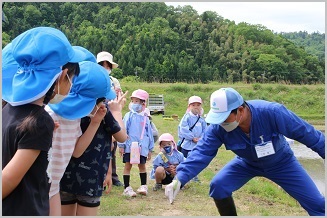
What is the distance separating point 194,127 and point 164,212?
2.13 metres

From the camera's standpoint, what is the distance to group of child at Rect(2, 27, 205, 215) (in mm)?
1955

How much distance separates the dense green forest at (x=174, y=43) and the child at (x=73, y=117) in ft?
136

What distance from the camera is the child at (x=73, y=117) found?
2.67 metres

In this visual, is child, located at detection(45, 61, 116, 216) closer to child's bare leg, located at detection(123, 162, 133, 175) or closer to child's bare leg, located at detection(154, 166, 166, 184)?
child's bare leg, located at detection(123, 162, 133, 175)

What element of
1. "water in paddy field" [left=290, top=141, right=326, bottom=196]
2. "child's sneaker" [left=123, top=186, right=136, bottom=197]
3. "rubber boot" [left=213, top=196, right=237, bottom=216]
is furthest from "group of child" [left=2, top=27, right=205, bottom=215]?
"water in paddy field" [left=290, top=141, right=326, bottom=196]

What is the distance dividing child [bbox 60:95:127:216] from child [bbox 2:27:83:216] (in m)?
0.80

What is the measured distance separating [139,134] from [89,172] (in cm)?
298

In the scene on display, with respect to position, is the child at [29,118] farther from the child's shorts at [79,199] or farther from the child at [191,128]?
the child at [191,128]

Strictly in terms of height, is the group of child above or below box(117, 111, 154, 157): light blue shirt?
above

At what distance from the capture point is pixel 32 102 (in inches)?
81.3

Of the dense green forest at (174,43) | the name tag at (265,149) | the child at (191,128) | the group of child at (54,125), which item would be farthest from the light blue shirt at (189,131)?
the dense green forest at (174,43)

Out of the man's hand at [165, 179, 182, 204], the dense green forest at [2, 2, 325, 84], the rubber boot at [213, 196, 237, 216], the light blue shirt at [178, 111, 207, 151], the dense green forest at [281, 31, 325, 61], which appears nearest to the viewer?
the man's hand at [165, 179, 182, 204]

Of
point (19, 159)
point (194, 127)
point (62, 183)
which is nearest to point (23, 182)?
point (19, 159)

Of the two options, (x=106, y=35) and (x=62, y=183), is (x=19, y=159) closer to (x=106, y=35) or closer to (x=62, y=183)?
(x=62, y=183)
